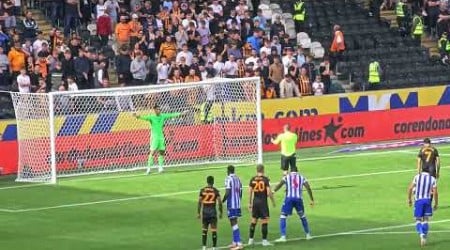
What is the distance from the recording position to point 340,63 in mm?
55125

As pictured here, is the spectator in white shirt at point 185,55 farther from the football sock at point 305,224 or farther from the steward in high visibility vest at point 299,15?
the football sock at point 305,224

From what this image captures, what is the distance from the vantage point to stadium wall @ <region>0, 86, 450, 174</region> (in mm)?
48062

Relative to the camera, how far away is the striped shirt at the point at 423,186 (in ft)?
94.4

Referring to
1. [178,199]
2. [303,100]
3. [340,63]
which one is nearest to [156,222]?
[178,199]

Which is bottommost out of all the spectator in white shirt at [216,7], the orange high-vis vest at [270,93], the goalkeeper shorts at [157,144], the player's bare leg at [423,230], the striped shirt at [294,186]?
the player's bare leg at [423,230]

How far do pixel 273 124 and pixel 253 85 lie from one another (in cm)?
324

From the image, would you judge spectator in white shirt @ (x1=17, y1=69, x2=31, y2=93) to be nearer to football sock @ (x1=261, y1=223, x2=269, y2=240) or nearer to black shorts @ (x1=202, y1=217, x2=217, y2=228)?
football sock @ (x1=261, y1=223, x2=269, y2=240)

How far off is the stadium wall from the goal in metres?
0.53

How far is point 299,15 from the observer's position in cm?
5550

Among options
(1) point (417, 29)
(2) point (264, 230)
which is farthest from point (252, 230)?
(1) point (417, 29)

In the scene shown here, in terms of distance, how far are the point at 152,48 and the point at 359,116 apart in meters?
7.96

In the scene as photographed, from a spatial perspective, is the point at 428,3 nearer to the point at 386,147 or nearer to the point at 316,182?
the point at 386,147

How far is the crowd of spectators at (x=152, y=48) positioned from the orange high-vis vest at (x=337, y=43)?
50.5 inches

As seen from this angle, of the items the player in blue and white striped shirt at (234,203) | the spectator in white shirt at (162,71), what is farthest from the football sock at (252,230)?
the spectator in white shirt at (162,71)
